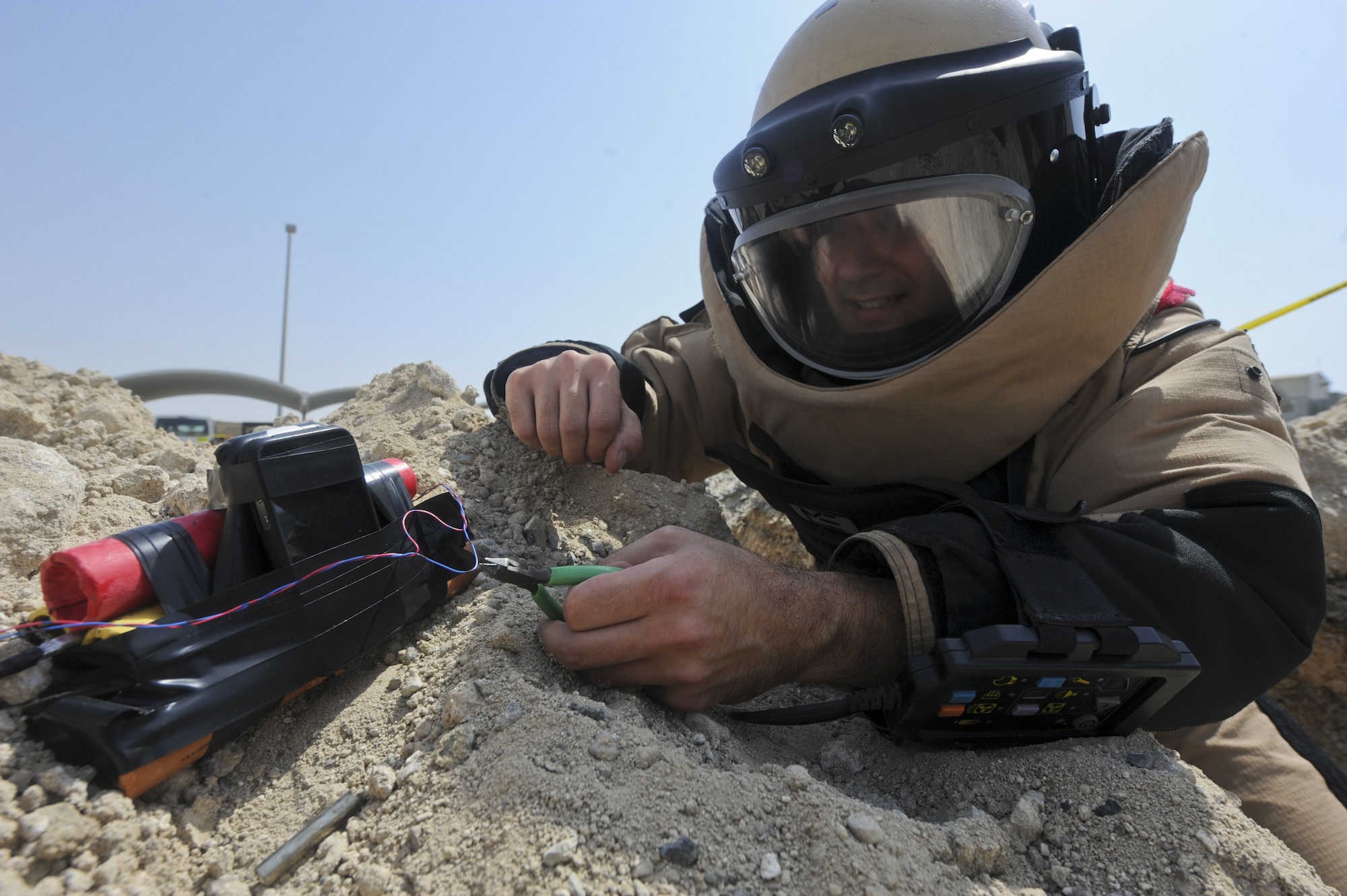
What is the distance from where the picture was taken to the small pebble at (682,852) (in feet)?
2.51

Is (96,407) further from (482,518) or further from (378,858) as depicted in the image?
(378,858)

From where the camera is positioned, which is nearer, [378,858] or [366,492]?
[378,858]

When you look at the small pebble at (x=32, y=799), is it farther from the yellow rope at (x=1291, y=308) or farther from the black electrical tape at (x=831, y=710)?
the yellow rope at (x=1291, y=308)

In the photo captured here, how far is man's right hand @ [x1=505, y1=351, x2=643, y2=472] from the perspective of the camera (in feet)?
6.04

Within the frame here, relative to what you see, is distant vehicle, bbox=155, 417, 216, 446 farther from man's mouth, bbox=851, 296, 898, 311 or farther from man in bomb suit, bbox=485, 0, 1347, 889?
man's mouth, bbox=851, 296, 898, 311

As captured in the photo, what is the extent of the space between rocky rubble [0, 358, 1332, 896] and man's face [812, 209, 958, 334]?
993 millimetres

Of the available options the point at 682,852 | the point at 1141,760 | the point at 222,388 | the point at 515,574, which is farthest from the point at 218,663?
the point at 222,388

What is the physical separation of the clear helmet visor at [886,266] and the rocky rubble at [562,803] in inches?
37.1

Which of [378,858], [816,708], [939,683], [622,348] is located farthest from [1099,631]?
[622,348]

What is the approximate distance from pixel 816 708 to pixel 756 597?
225 millimetres

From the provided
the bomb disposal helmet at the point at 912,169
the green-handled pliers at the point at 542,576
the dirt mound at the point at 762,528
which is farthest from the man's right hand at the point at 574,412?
the dirt mound at the point at 762,528

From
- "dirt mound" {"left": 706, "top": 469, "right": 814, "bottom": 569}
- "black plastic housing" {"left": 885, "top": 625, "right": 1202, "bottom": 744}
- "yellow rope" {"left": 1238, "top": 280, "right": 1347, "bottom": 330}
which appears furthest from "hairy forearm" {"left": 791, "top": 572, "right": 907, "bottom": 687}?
"yellow rope" {"left": 1238, "top": 280, "right": 1347, "bottom": 330}

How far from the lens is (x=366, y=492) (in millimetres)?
1065

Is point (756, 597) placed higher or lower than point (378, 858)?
higher
